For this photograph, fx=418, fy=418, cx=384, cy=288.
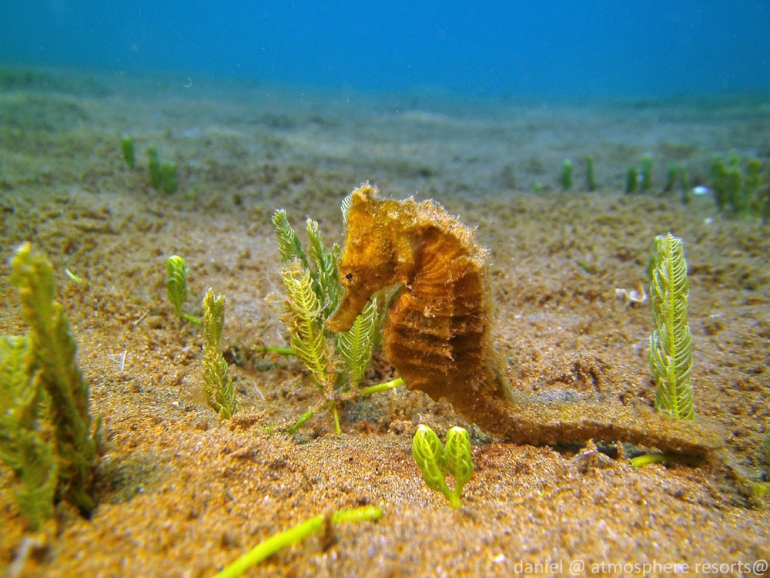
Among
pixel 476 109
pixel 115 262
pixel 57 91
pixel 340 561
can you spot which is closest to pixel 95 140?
pixel 115 262

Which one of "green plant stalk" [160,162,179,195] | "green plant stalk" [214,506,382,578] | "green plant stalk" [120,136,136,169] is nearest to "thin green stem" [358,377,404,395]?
"green plant stalk" [214,506,382,578]

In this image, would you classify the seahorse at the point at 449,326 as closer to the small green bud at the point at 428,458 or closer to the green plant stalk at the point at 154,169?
the small green bud at the point at 428,458

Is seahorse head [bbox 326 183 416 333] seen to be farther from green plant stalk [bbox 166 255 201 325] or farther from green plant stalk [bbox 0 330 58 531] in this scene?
green plant stalk [bbox 166 255 201 325]

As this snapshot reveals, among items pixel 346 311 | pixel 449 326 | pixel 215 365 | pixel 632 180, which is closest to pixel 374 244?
pixel 346 311

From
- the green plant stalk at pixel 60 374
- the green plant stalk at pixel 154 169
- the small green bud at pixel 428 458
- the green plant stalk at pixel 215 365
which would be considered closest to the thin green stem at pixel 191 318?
the green plant stalk at pixel 215 365

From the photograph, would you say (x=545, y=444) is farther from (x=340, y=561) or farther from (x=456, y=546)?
(x=340, y=561)

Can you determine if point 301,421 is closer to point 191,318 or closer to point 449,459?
point 449,459
